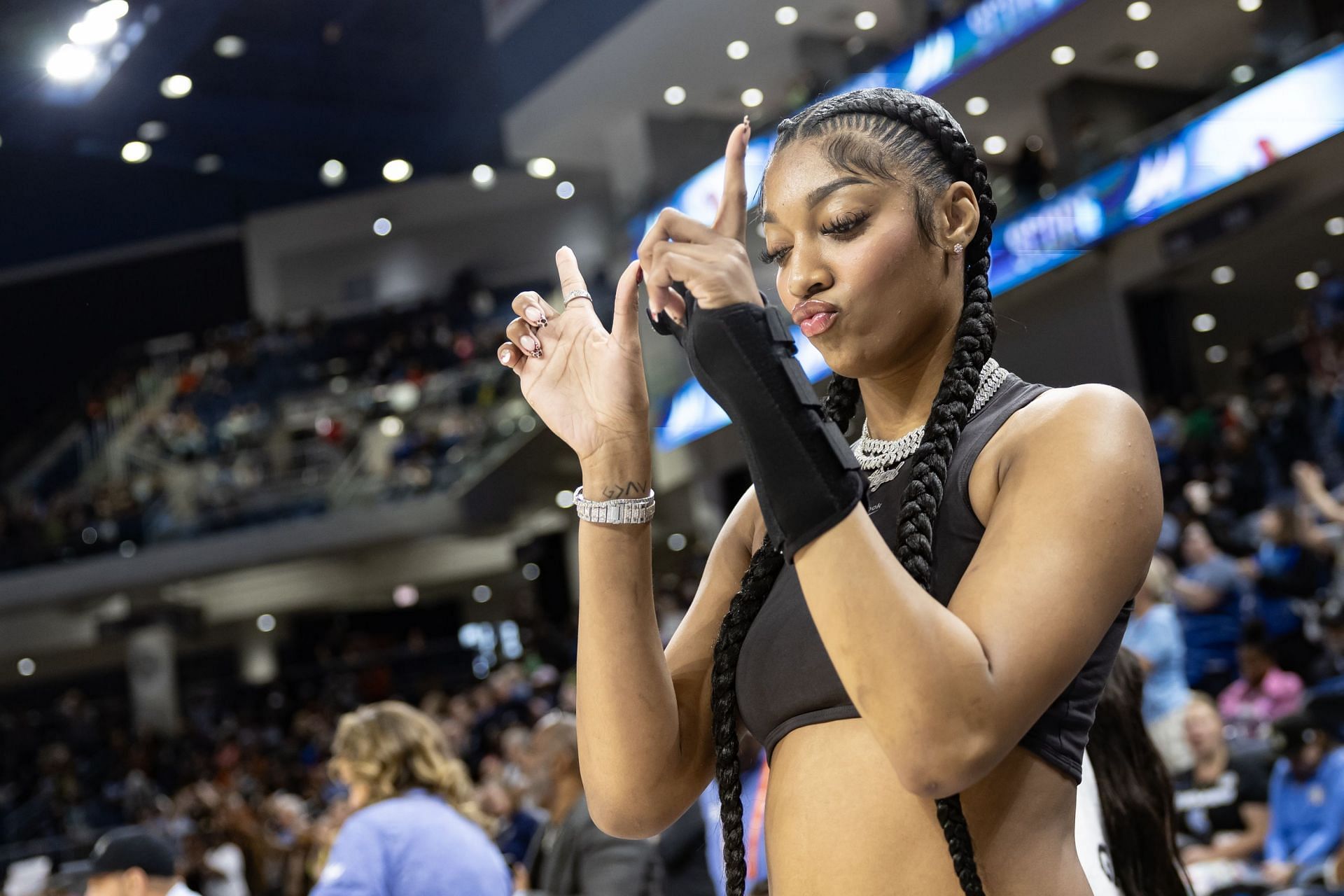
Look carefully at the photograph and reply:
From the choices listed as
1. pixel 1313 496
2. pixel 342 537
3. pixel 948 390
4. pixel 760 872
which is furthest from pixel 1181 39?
pixel 948 390

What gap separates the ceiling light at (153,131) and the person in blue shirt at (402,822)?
52.7 ft

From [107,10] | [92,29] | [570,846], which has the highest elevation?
[107,10]

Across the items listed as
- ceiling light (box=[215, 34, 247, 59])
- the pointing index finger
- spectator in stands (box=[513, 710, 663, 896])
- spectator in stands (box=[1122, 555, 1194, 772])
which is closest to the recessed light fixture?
ceiling light (box=[215, 34, 247, 59])

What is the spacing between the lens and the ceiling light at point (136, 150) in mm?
18047

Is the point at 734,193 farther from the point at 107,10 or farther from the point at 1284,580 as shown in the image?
the point at 107,10

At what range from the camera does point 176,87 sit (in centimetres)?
1706

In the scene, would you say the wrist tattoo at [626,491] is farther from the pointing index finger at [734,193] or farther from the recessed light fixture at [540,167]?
the recessed light fixture at [540,167]

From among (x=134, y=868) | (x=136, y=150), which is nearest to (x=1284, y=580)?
(x=134, y=868)

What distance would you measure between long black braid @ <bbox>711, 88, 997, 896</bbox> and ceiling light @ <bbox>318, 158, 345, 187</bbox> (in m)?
20.1

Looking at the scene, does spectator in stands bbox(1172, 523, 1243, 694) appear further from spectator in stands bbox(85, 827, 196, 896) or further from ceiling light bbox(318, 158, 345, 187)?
ceiling light bbox(318, 158, 345, 187)

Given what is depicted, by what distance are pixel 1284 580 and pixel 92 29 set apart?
7.77 meters

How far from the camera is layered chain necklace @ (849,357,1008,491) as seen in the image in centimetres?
123

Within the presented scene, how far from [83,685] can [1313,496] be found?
57.4ft

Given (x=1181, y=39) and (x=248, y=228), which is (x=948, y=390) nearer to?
(x=1181, y=39)
